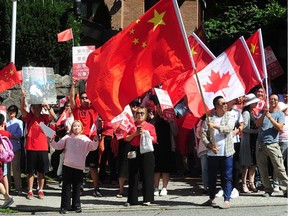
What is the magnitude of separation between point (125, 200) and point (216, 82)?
2507 millimetres

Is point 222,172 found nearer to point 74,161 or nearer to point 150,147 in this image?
point 150,147

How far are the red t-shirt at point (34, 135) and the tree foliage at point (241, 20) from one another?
376 inches

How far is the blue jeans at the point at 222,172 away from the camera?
32.9 feet

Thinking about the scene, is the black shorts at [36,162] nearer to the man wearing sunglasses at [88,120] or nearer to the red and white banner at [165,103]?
the man wearing sunglasses at [88,120]

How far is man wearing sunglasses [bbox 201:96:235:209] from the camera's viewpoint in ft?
32.9

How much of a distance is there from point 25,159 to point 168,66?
14.1 feet

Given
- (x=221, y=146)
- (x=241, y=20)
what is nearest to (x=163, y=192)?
(x=221, y=146)

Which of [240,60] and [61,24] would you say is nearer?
[240,60]

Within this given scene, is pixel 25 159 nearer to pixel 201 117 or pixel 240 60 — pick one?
pixel 201 117

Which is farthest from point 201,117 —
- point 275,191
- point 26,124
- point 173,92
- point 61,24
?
point 61,24

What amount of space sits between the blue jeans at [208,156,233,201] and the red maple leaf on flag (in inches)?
48.5

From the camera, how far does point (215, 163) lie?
399 inches

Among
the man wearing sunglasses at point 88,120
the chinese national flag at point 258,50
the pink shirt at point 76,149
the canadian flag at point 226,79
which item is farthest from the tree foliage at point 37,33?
the pink shirt at point 76,149

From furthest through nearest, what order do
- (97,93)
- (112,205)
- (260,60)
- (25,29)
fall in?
(25,29)
(260,60)
(112,205)
(97,93)
